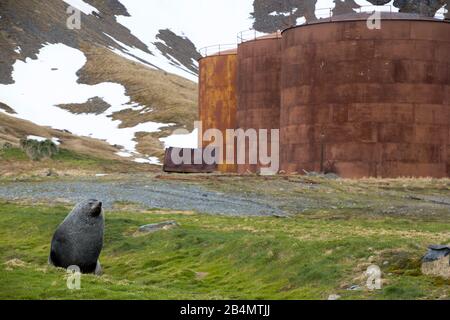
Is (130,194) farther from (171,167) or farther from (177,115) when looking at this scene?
(177,115)

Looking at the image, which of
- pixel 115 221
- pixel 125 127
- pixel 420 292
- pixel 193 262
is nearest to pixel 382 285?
pixel 420 292

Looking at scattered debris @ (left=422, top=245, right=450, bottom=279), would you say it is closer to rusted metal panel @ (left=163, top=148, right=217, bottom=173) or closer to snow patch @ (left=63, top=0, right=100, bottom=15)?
rusted metal panel @ (left=163, top=148, right=217, bottom=173)

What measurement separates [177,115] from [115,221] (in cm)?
9146

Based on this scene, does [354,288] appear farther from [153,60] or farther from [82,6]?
[82,6]

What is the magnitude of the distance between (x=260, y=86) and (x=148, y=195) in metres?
20.8

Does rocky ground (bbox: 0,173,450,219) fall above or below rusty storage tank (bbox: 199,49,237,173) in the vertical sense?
below

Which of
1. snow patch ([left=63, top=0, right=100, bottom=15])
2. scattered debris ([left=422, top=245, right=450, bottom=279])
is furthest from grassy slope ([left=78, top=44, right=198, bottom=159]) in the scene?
scattered debris ([left=422, top=245, right=450, bottom=279])

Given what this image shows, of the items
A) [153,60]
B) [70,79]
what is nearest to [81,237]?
[70,79]

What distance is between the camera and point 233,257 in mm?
26125

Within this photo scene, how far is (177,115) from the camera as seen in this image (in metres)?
125

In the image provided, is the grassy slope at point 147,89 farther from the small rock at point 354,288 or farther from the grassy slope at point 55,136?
the small rock at point 354,288

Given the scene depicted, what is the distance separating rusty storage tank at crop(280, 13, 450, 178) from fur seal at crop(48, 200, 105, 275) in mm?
31043

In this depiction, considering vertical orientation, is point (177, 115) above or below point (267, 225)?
above

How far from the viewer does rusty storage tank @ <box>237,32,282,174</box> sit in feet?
204
